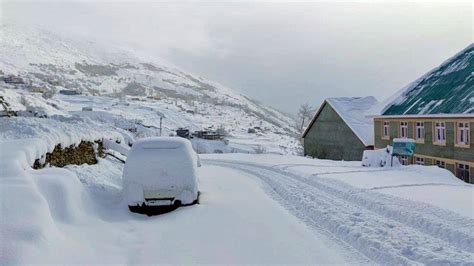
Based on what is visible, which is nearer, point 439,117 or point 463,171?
point 463,171

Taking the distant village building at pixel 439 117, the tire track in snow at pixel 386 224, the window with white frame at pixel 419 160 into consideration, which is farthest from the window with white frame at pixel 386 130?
the tire track in snow at pixel 386 224

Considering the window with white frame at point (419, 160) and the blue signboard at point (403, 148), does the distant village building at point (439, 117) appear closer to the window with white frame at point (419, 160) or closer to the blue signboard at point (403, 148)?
the window with white frame at point (419, 160)

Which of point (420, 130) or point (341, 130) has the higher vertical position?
point (341, 130)

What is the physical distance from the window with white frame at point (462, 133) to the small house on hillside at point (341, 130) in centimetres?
1279

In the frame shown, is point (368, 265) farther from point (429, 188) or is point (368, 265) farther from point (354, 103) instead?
point (354, 103)

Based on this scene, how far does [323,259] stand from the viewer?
6465mm

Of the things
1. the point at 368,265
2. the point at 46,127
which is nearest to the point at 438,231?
the point at 368,265

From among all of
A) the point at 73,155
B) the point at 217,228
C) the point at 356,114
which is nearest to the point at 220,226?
the point at 217,228

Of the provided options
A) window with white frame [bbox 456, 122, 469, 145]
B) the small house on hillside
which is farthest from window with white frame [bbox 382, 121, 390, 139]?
window with white frame [bbox 456, 122, 469, 145]

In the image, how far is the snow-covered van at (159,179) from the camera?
A: 9.23m

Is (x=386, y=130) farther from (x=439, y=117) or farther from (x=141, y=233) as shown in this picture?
(x=141, y=233)

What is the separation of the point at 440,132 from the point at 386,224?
828 inches

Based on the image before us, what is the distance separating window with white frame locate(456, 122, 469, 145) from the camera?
24.5 meters

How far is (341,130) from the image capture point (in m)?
43.0
